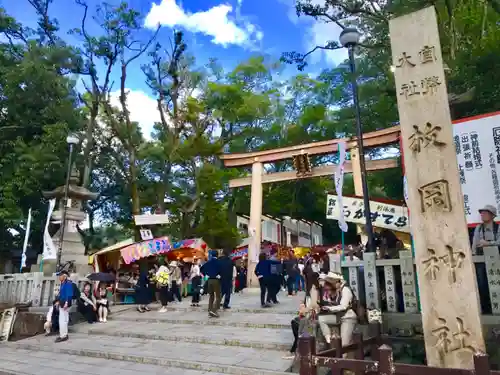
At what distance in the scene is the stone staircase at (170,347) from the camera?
281 inches

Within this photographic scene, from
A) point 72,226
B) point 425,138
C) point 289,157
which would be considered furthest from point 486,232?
point 72,226

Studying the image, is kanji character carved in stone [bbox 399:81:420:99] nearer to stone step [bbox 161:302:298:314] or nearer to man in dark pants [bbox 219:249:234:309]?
stone step [bbox 161:302:298:314]

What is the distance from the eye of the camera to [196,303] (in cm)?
1332

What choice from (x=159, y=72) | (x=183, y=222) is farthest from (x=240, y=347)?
(x=159, y=72)

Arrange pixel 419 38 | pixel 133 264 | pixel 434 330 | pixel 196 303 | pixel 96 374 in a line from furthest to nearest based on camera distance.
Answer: pixel 133 264 < pixel 196 303 < pixel 96 374 < pixel 419 38 < pixel 434 330

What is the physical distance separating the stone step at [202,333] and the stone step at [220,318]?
0.65 ft

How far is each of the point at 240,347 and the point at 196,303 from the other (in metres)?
5.46

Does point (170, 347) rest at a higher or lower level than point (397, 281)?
lower

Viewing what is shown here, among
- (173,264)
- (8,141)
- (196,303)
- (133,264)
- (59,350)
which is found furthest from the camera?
(8,141)

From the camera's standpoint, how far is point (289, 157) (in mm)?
19000

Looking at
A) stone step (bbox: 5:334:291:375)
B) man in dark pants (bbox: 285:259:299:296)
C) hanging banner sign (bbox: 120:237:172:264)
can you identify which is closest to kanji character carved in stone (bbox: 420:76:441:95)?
stone step (bbox: 5:334:291:375)

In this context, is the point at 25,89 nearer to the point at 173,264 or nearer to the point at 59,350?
the point at 173,264

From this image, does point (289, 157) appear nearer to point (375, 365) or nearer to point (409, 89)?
point (409, 89)

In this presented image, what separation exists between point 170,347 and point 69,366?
2.03 metres
